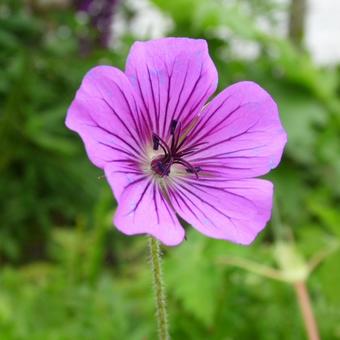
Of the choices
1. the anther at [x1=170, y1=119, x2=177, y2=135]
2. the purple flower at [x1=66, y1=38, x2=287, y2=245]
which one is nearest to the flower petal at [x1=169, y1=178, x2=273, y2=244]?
the purple flower at [x1=66, y1=38, x2=287, y2=245]

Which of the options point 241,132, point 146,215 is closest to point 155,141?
point 241,132

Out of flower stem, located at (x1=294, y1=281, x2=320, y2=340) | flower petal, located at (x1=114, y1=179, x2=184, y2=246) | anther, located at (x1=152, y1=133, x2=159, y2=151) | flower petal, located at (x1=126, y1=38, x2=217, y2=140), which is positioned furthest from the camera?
flower stem, located at (x1=294, y1=281, x2=320, y2=340)

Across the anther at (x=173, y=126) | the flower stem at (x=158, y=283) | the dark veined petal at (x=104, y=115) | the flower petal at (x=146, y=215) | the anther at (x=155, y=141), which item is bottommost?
the flower stem at (x=158, y=283)

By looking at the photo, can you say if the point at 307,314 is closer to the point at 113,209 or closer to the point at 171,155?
the point at 171,155

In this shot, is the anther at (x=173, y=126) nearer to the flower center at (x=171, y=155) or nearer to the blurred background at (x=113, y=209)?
the flower center at (x=171, y=155)

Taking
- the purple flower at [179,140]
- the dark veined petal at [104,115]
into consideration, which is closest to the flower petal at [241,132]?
the purple flower at [179,140]

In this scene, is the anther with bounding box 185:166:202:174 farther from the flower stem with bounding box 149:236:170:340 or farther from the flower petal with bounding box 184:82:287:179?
the flower stem with bounding box 149:236:170:340

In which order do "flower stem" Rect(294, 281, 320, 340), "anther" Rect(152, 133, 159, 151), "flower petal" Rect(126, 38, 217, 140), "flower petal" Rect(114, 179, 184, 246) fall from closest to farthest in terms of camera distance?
"flower petal" Rect(114, 179, 184, 246)
"flower petal" Rect(126, 38, 217, 140)
"anther" Rect(152, 133, 159, 151)
"flower stem" Rect(294, 281, 320, 340)
